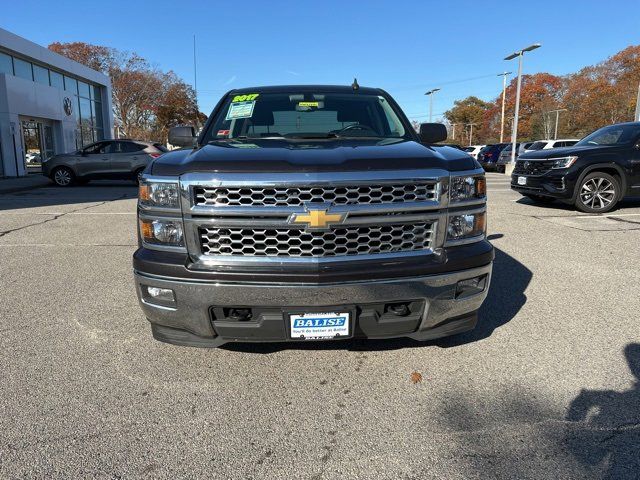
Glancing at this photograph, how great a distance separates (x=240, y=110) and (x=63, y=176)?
14543 mm

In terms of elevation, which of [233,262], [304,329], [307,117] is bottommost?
[304,329]

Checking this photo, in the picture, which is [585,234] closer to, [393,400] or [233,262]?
[393,400]

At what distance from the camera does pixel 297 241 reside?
2523mm

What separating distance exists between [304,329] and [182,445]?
2.66 ft

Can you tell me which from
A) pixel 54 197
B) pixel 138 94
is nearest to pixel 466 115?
pixel 138 94

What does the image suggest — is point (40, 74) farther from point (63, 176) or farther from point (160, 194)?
point (160, 194)

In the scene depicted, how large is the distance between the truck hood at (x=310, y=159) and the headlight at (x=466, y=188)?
70mm

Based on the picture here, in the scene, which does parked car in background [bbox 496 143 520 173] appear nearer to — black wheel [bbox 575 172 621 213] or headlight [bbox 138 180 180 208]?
black wheel [bbox 575 172 621 213]

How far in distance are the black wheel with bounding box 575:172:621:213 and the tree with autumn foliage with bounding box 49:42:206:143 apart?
46266 millimetres

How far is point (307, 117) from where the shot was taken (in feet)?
13.6

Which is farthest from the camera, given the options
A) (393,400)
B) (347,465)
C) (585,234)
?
(585,234)

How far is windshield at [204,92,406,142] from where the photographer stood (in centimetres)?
394

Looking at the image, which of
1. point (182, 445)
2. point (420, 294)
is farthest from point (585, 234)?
point (182, 445)

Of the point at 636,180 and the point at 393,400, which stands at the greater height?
the point at 636,180
